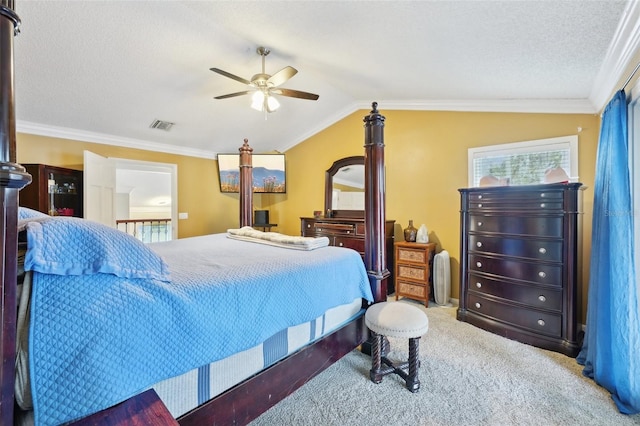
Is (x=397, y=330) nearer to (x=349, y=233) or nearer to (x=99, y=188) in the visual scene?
(x=349, y=233)

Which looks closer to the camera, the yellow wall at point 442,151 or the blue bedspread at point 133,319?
the blue bedspread at point 133,319

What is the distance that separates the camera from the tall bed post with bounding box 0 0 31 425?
2.16 ft

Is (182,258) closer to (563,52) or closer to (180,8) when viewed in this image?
(180,8)

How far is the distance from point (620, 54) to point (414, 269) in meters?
2.55

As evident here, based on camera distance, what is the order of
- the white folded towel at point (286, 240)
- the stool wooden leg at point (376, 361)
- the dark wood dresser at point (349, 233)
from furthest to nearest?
1. the dark wood dresser at point (349, 233)
2. the white folded towel at point (286, 240)
3. the stool wooden leg at point (376, 361)

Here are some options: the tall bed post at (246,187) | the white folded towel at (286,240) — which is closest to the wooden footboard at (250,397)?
the white folded towel at (286,240)

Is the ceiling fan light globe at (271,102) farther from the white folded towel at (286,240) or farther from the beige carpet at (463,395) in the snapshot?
the beige carpet at (463,395)

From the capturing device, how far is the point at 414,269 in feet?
11.4

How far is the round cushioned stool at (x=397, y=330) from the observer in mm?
1747

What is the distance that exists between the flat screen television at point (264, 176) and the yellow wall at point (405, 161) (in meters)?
0.17

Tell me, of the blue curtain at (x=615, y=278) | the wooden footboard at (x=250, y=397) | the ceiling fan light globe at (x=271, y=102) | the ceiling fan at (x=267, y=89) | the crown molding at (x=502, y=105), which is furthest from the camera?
the ceiling fan light globe at (x=271, y=102)

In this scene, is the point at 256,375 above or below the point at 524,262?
below

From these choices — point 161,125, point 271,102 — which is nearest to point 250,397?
point 271,102

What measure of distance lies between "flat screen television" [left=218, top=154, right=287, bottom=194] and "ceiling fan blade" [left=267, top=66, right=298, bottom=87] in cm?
257
